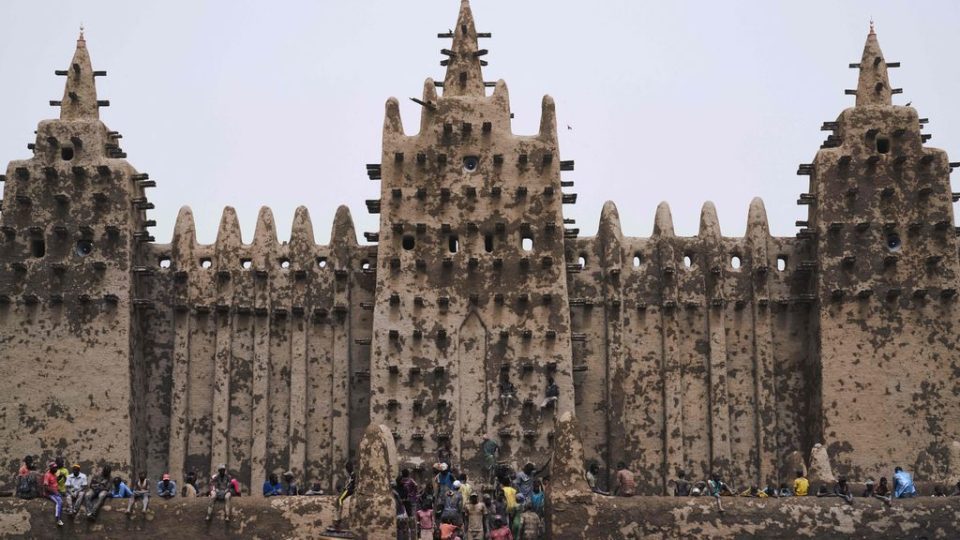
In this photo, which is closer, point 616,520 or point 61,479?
point 616,520

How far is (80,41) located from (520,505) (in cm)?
1817

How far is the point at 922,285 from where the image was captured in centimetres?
4538

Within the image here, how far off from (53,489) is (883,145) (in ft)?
70.2

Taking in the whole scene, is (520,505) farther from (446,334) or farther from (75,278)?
(75,278)

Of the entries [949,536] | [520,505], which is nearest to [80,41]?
[520,505]

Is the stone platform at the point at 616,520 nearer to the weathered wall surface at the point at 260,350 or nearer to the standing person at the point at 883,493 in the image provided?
the standing person at the point at 883,493

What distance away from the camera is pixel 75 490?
37.3m

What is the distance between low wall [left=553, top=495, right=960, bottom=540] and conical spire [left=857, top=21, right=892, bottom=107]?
42.4 ft

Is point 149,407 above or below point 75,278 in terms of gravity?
below

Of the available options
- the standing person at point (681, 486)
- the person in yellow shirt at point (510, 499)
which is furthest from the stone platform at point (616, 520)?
the standing person at point (681, 486)

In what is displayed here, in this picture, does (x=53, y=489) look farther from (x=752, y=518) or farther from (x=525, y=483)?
(x=752, y=518)

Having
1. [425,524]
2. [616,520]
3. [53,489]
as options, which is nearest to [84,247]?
→ [53,489]

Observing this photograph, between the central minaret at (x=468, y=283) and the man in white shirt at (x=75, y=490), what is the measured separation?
334 inches

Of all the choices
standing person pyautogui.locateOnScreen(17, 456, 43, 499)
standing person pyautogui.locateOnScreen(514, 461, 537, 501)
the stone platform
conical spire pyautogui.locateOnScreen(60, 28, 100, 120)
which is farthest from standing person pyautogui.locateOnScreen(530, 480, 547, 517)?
conical spire pyautogui.locateOnScreen(60, 28, 100, 120)
